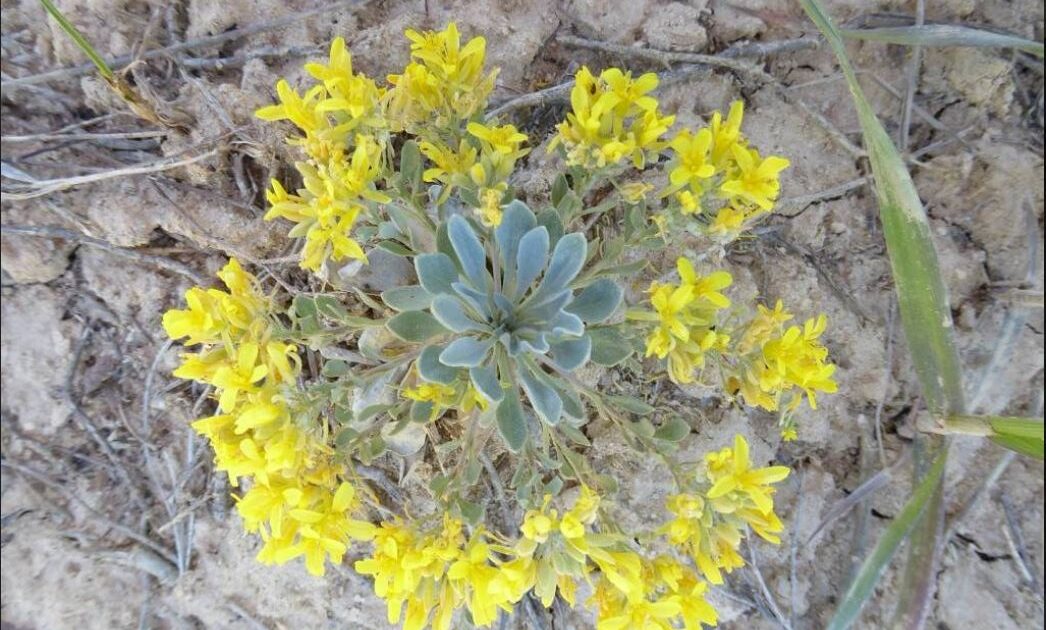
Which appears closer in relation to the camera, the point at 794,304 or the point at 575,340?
the point at 575,340

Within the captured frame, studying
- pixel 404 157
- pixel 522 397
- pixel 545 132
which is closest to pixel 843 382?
pixel 522 397

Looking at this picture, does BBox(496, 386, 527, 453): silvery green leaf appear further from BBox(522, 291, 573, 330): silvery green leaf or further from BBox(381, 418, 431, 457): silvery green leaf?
BBox(381, 418, 431, 457): silvery green leaf

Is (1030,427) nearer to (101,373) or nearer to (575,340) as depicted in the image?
(575,340)

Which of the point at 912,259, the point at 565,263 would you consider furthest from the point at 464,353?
the point at 912,259

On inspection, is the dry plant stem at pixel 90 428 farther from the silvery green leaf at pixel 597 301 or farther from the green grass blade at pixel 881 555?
the green grass blade at pixel 881 555

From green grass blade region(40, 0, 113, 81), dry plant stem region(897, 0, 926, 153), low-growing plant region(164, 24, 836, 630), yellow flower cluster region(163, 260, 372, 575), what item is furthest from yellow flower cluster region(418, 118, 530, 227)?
dry plant stem region(897, 0, 926, 153)

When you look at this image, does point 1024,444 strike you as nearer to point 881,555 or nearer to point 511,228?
point 881,555
